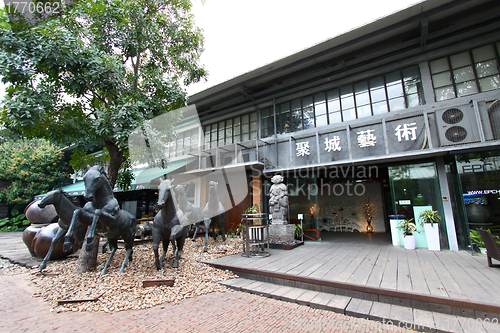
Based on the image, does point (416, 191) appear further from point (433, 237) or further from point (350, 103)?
point (350, 103)

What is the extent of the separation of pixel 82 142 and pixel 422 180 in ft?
35.5

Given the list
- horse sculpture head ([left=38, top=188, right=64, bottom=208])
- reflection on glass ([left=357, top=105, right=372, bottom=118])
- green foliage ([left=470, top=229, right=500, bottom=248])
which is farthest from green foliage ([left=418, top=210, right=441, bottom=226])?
horse sculpture head ([left=38, top=188, right=64, bottom=208])

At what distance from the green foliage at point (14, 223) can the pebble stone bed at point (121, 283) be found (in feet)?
49.7

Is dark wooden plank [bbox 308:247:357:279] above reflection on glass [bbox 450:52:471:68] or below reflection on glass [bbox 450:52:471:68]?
below

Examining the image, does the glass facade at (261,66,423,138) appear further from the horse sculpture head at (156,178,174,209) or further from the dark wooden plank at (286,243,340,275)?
the horse sculpture head at (156,178,174,209)

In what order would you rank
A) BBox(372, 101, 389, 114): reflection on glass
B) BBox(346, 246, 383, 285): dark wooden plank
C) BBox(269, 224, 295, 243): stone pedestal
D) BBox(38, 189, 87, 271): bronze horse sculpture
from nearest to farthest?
BBox(346, 246, 383, 285): dark wooden plank
BBox(38, 189, 87, 271): bronze horse sculpture
BBox(269, 224, 295, 243): stone pedestal
BBox(372, 101, 389, 114): reflection on glass

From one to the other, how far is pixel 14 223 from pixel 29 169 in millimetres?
4360

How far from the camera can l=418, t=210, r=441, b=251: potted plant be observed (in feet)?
22.4

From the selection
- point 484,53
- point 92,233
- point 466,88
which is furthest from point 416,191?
point 92,233

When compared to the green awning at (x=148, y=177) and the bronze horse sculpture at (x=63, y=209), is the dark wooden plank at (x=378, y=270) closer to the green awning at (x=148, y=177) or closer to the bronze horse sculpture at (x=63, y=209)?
the bronze horse sculpture at (x=63, y=209)

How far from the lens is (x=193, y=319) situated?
308cm

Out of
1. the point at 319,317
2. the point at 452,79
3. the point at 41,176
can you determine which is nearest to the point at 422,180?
the point at 452,79

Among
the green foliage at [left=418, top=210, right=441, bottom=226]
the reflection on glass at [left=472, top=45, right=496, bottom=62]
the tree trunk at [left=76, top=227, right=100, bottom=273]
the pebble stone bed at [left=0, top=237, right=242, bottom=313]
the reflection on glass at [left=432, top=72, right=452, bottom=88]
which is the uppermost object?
the reflection on glass at [left=472, top=45, right=496, bottom=62]

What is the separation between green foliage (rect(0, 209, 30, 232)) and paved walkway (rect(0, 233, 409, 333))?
18670 millimetres
